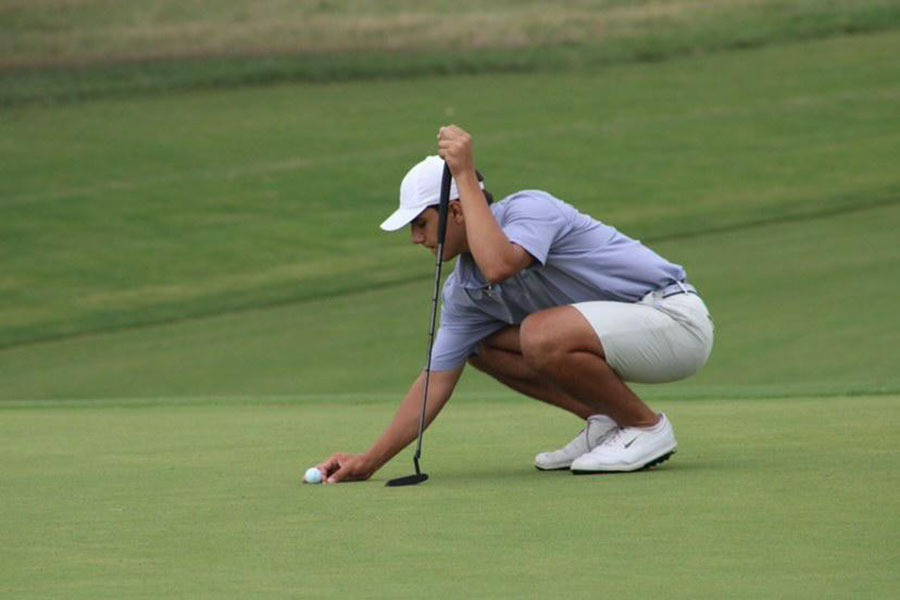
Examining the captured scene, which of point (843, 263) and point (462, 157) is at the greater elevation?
point (462, 157)

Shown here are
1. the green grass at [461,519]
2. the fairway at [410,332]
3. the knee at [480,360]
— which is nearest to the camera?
the green grass at [461,519]

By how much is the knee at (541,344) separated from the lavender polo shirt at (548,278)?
16cm

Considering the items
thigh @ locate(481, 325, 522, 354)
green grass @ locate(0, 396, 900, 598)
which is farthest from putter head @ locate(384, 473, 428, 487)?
thigh @ locate(481, 325, 522, 354)

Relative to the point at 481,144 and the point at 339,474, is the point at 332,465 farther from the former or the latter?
the point at 481,144

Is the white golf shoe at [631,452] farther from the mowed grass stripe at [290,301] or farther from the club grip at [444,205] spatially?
the mowed grass stripe at [290,301]

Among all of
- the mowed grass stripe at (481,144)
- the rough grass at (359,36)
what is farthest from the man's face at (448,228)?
the rough grass at (359,36)

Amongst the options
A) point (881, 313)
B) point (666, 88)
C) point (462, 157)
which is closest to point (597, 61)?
point (666, 88)

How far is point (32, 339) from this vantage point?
48.7 ft

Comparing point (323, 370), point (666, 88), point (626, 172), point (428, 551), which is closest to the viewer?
point (428, 551)

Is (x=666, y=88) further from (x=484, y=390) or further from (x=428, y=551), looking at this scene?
(x=428, y=551)

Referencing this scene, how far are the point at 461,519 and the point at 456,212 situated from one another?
3.79ft

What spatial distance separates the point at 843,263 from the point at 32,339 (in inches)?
248

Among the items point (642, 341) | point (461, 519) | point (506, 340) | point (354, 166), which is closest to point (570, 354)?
point (642, 341)

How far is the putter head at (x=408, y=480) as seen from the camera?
5.28 meters
